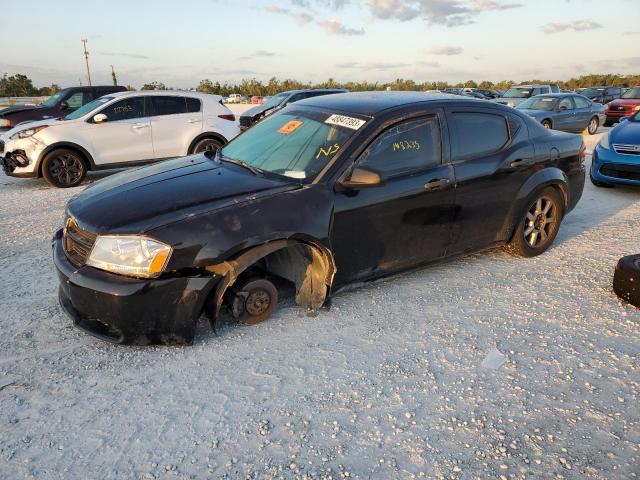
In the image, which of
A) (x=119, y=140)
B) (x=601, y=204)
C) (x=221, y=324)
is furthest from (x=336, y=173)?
(x=119, y=140)

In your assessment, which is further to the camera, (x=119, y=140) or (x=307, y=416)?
(x=119, y=140)

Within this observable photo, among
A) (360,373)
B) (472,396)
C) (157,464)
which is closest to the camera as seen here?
(157,464)

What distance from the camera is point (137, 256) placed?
9.29 ft

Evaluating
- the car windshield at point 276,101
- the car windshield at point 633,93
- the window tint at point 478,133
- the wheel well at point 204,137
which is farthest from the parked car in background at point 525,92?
the window tint at point 478,133

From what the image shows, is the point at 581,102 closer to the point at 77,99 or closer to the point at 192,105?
the point at 192,105

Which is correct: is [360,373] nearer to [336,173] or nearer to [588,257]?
[336,173]

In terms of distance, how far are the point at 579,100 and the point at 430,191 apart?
47.4 ft

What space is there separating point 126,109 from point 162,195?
6.23 meters

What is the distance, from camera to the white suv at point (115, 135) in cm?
799

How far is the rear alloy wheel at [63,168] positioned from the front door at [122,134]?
12.4 inches

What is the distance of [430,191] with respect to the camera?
3.75m

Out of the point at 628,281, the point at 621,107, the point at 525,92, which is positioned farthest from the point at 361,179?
the point at 621,107

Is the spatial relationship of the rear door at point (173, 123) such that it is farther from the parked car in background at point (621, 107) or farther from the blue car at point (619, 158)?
the parked car in background at point (621, 107)

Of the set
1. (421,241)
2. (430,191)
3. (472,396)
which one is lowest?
(472,396)
